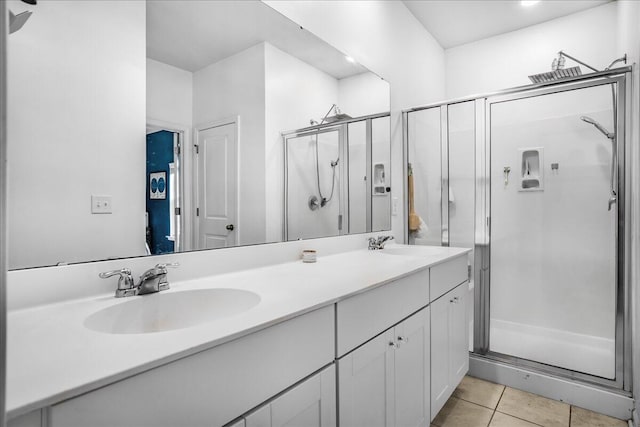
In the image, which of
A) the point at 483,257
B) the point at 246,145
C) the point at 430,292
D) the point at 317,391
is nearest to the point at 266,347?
the point at 317,391

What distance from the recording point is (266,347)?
78 cm

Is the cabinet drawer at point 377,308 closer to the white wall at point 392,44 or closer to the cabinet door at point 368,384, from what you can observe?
the cabinet door at point 368,384

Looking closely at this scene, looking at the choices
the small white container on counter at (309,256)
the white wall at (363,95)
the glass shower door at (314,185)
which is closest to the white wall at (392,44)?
the white wall at (363,95)

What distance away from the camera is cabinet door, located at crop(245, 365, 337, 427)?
0.77m

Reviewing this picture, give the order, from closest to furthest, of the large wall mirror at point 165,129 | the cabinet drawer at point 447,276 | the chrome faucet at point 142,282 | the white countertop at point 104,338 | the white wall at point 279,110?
1. the white countertop at point 104,338
2. the large wall mirror at point 165,129
3. the chrome faucet at point 142,282
4. the white wall at point 279,110
5. the cabinet drawer at point 447,276

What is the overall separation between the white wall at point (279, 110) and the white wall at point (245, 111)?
4 centimetres

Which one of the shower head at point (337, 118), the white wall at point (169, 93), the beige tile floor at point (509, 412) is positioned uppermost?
the shower head at point (337, 118)

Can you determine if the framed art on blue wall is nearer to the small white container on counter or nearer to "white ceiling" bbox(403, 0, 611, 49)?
the small white container on counter

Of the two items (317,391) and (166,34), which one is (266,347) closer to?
(317,391)

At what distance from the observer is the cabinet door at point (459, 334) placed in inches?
73.4

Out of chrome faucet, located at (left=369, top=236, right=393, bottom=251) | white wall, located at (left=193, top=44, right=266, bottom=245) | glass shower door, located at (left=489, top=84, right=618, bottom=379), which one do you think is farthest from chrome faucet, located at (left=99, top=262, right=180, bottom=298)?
glass shower door, located at (left=489, top=84, right=618, bottom=379)

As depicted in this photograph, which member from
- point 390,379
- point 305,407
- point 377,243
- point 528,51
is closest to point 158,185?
point 305,407

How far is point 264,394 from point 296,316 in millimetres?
Result: 191

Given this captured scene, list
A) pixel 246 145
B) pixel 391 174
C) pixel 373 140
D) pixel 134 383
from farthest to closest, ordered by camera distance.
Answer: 1. pixel 391 174
2. pixel 373 140
3. pixel 246 145
4. pixel 134 383
